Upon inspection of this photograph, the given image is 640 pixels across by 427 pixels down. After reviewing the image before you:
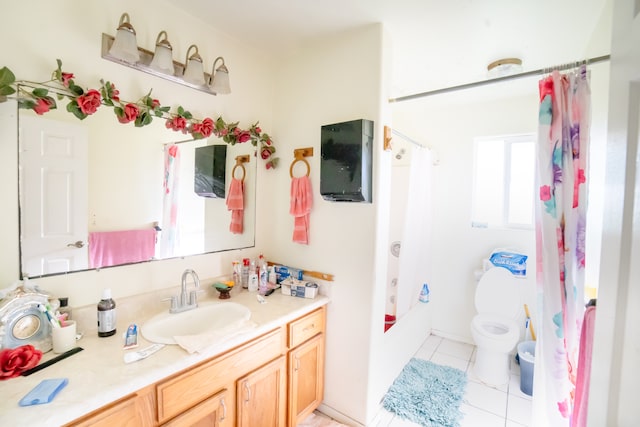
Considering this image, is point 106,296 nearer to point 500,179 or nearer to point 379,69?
point 379,69

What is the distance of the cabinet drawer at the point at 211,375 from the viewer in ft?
3.52

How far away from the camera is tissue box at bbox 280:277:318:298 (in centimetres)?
185

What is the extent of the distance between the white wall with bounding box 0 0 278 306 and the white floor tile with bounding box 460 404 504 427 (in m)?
1.93

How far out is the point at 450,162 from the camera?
2949 millimetres

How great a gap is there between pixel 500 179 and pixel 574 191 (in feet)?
5.62

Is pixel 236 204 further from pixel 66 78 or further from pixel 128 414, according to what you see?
pixel 128 414

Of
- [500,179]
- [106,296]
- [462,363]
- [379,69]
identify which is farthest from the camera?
[500,179]

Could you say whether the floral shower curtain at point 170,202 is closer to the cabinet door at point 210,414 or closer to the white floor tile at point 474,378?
the cabinet door at point 210,414

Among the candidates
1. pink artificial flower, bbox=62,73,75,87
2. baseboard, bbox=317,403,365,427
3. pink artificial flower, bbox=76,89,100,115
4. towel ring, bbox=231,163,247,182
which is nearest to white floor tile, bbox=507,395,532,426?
baseboard, bbox=317,403,365,427

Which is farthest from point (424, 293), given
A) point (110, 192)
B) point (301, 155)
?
point (110, 192)

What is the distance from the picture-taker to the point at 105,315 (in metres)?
1.23

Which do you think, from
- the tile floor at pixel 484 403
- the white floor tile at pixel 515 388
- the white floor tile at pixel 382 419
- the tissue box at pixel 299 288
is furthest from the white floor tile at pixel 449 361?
the tissue box at pixel 299 288

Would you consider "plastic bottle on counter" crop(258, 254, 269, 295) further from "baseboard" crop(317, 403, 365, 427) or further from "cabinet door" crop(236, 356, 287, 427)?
"baseboard" crop(317, 403, 365, 427)

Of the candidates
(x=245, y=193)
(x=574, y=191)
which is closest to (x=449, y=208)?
(x=574, y=191)
